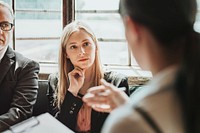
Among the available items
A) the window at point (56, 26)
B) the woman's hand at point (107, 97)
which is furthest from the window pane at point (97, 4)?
the woman's hand at point (107, 97)

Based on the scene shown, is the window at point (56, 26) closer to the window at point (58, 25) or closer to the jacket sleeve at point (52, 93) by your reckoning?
the window at point (58, 25)

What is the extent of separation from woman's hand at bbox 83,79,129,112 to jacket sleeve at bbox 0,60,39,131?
3.18ft

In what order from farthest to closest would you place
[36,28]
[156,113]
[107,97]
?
1. [36,28]
2. [107,97]
3. [156,113]

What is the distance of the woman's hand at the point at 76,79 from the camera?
194 centimetres

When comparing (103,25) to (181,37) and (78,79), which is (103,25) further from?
(181,37)

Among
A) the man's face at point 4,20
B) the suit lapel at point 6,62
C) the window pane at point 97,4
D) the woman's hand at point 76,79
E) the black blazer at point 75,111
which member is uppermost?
the window pane at point 97,4

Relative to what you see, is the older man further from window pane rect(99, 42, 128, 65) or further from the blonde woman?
window pane rect(99, 42, 128, 65)

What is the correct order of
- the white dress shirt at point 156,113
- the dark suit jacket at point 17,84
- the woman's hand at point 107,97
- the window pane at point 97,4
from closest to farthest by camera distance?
the white dress shirt at point 156,113 < the woman's hand at point 107,97 < the dark suit jacket at point 17,84 < the window pane at point 97,4

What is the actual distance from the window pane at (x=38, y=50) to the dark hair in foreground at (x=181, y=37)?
2095 millimetres

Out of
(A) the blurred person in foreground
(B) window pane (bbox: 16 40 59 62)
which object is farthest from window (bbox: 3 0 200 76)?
(A) the blurred person in foreground

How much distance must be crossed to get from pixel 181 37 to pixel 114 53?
197cm

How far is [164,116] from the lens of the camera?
26.6 inches

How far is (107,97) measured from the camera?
0.96m

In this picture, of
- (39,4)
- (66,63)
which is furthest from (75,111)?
(39,4)
